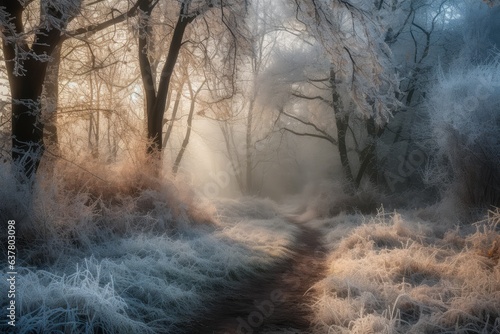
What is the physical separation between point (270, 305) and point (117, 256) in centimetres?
207

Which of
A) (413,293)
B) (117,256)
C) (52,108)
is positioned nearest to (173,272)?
(117,256)

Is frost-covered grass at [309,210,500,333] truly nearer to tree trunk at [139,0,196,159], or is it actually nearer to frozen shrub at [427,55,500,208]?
frozen shrub at [427,55,500,208]

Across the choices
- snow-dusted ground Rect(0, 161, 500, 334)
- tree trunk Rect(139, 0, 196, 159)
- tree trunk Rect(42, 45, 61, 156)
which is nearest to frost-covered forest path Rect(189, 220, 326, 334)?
snow-dusted ground Rect(0, 161, 500, 334)

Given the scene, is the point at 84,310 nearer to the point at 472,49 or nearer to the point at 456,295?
the point at 456,295

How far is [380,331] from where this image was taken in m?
3.11

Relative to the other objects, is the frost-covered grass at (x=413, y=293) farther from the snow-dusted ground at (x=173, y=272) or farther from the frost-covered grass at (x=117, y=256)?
the frost-covered grass at (x=117, y=256)

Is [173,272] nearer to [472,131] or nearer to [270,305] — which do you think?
[270,305]

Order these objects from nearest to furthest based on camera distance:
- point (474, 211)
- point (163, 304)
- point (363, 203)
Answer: point (163, 304) → point (474, 211) → point (363, 203)

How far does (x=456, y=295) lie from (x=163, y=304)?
3.02 meters

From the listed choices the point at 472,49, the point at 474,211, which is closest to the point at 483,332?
the point at 474,211

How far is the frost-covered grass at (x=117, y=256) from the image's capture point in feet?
9.96

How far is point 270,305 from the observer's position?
14.1ft

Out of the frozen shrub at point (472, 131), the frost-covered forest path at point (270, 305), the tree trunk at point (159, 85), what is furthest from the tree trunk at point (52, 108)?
the frozen shrub at point (472, 131)

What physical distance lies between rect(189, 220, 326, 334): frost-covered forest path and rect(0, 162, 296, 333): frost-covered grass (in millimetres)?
184
